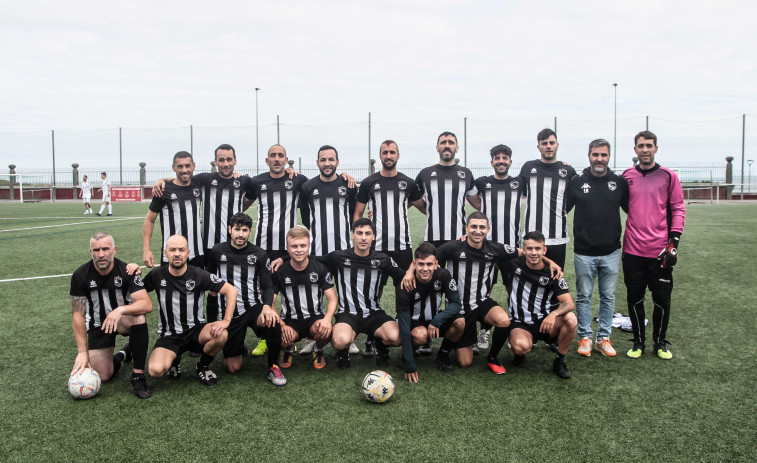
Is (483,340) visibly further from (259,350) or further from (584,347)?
(259,350)

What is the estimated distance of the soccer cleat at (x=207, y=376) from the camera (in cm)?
371

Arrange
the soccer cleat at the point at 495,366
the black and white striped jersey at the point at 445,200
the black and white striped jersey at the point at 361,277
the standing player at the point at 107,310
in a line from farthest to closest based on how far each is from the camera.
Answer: the black and white striped jersey at the point at 445,200 → the black and white striped jersey at the point at 361,277 → the soccer cleat at the point at 495,366 → the standing player at the point at 107,310

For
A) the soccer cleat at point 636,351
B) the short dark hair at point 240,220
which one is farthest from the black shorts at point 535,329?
the short dark hair at point 240,220

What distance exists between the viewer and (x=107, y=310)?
12.9 feet

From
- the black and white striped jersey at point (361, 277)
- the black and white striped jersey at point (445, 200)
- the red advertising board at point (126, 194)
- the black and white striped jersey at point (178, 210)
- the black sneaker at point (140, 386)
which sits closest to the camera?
the black sneaker at point (140, 386)

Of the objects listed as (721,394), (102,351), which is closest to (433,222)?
(721,394)

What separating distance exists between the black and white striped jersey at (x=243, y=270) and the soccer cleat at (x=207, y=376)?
1.84 feet

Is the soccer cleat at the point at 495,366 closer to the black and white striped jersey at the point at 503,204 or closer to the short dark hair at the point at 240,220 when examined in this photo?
the black and white striped jersey at the point at 503,204

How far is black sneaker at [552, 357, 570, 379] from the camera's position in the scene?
3.79m

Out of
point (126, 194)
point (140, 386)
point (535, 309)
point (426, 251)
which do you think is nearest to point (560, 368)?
point (535, 309)

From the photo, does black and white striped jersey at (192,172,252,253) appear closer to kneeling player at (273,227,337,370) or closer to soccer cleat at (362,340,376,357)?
kneeling player at (273,227,337,370)

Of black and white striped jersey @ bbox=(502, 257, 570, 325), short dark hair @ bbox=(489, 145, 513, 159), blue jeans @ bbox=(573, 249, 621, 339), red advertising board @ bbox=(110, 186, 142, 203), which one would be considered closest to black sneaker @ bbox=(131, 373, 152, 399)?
black and white striped jersey @ bbox=(502, 257, 570, 325)

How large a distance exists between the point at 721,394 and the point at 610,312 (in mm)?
1071

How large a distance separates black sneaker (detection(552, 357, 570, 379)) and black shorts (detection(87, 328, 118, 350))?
336cm
